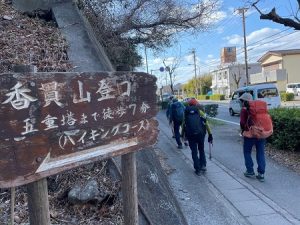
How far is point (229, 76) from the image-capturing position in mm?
74688

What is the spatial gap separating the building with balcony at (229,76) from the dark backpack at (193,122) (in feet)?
204

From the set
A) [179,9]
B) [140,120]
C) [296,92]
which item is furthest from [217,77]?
[140,120]

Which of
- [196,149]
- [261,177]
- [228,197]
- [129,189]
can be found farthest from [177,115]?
[129,189]

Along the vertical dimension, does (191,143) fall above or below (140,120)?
below

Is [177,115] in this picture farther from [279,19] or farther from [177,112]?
[279,19]

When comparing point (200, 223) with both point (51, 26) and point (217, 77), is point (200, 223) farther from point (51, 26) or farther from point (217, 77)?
point (217, 77)

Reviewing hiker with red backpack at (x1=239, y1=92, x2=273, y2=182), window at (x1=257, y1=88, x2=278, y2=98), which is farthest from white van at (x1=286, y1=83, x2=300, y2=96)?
hiker with red backpack at (x1=239, y1=92, x2=273, y2=182)

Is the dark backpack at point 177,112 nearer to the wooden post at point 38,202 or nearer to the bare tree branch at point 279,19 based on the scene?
the bare tree branch at point 279,19

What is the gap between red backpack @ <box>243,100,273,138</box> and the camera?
7.24 meters

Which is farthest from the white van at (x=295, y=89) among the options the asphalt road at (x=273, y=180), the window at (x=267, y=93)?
the asphalt road at (x=273, y=180)

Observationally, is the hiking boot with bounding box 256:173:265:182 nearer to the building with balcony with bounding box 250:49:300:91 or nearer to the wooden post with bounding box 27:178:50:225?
the wooden post with bounding box 27:178:50:225

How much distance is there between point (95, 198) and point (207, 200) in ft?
8.56

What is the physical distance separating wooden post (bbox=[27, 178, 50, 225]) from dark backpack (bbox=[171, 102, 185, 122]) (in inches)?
370

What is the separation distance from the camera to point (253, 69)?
79625 millimetres
